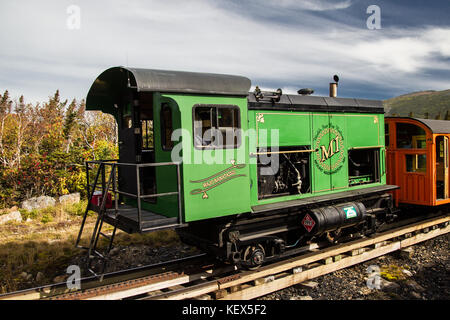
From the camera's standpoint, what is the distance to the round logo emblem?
7430mm

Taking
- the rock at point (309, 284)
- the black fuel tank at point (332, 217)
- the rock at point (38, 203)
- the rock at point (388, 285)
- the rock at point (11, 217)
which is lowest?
the rock at point (388, 285)

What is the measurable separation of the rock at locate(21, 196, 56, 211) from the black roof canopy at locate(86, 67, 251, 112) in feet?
26.9

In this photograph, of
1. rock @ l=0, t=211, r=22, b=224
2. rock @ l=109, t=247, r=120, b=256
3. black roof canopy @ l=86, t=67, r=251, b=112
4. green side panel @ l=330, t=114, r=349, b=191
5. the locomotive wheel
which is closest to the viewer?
black roof canopy @ l=86, t=67, r=251, b=112

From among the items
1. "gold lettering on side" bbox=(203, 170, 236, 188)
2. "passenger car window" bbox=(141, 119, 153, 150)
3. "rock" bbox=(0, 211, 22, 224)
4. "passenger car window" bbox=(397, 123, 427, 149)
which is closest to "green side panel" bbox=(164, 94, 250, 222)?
"gold lettering on side" bbox=(203, 170, 236, 188)

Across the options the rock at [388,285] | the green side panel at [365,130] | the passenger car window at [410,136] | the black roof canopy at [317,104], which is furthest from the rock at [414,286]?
the passenger car window at [410,136]

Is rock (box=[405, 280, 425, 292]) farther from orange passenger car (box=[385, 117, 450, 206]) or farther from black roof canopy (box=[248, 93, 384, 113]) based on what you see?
black roof canopy (box=[248, 93, 384, 113])

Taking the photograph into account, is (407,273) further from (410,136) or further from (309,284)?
(410,136)

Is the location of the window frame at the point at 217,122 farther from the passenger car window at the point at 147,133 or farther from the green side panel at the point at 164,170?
the passenger car window at the point at 147,133

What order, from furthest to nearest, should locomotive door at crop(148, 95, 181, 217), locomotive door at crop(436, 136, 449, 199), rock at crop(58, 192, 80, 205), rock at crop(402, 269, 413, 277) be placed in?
rock at crop(58, 192, 80, 205) < locomotive door at crop(436, 136, 449, 199) < rock at crop(402, 269, 413, 277) < locomotive door at crop(148, 95, 181, 217)

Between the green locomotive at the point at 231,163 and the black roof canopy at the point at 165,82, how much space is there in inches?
0.7

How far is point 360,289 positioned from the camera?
6.32m

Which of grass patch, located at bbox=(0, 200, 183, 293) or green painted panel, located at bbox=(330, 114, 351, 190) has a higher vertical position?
green painted panel, located at bbox=(330, 114, 351, 190)

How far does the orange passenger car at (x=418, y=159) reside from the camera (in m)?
9.08

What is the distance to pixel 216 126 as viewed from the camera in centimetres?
552
